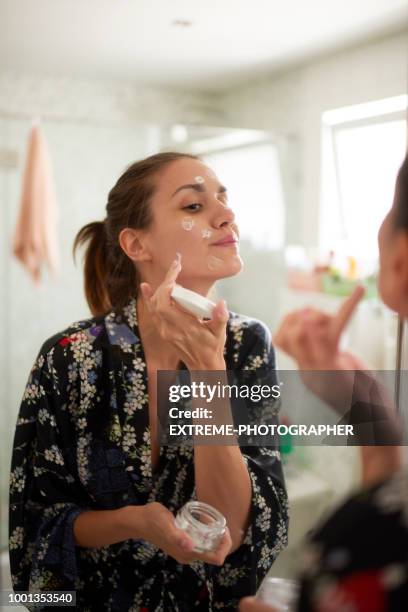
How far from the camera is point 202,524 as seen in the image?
2.12 ft

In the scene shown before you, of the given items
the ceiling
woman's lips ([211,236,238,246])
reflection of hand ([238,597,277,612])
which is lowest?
reflection of hand ([238,597,277,612])

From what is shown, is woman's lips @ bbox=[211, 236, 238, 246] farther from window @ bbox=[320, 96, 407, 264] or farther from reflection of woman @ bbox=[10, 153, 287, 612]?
window @ bbox=[320, 96, 407, 264]

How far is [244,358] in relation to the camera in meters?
0.76

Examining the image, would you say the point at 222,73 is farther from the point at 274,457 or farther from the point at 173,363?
the point at 274,457

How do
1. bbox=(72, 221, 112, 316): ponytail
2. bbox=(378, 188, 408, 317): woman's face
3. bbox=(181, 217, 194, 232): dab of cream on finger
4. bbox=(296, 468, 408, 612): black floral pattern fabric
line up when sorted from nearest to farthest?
1. bbox=(296, 468, 408, 612): black floral pattern fabric
2. bbox=(378, 188, 408, 317): woman's face
3. bbox=(181, 217, 194, 232): dab of cream on finger
4. bbox=(72, 221, 112, 316): ponytail

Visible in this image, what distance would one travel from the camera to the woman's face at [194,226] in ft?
2.32

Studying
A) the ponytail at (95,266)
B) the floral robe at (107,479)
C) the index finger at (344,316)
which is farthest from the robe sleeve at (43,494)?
the index finger at (344,316)

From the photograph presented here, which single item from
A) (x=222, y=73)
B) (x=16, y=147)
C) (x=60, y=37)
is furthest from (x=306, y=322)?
(x=16, y=147)

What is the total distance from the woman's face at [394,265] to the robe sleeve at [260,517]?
0.28 m

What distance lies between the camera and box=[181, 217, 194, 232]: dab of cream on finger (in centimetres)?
71

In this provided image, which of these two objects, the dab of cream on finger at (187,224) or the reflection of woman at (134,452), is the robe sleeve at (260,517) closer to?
the reflection of woman at (134,452)

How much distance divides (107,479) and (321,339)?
33 cm

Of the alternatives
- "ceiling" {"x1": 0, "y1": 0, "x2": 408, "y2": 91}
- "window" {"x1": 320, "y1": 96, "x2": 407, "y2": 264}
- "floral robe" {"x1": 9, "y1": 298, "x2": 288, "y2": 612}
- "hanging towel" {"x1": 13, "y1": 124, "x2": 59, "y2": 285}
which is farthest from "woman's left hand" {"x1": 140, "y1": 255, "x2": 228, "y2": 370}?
"hanging towel" {"x1": 13, "y1": 124, "x2": 59, "y2": 285}

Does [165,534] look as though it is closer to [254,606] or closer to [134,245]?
[254,606]
